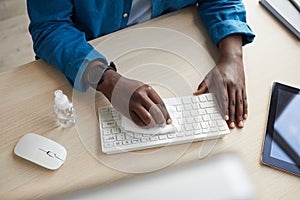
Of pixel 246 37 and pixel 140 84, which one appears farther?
pixel 246 37

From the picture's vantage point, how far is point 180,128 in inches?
30.9

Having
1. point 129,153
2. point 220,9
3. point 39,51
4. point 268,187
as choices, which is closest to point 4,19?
point 39,51

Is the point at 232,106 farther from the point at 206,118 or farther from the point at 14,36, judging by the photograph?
the point at 14,36

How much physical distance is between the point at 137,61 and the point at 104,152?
0.24 meters

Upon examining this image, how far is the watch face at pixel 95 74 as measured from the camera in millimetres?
836

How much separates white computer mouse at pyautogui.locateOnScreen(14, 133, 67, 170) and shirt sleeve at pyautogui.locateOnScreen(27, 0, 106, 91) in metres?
0.14

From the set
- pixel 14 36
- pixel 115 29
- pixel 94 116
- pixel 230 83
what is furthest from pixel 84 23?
pixel 14 36

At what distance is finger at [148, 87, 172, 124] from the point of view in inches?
30.9

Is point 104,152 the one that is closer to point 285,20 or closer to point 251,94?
point 251,94

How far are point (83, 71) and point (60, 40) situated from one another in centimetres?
9

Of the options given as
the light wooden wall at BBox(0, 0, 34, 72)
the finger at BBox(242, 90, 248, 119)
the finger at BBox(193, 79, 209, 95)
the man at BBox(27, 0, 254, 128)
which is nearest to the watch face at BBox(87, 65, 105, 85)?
the man at BBox(27, 0, 254, 128)

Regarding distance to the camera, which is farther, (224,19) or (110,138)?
(224,19)

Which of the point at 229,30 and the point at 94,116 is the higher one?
the point at 229,30

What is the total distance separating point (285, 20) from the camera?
38.9 inches
